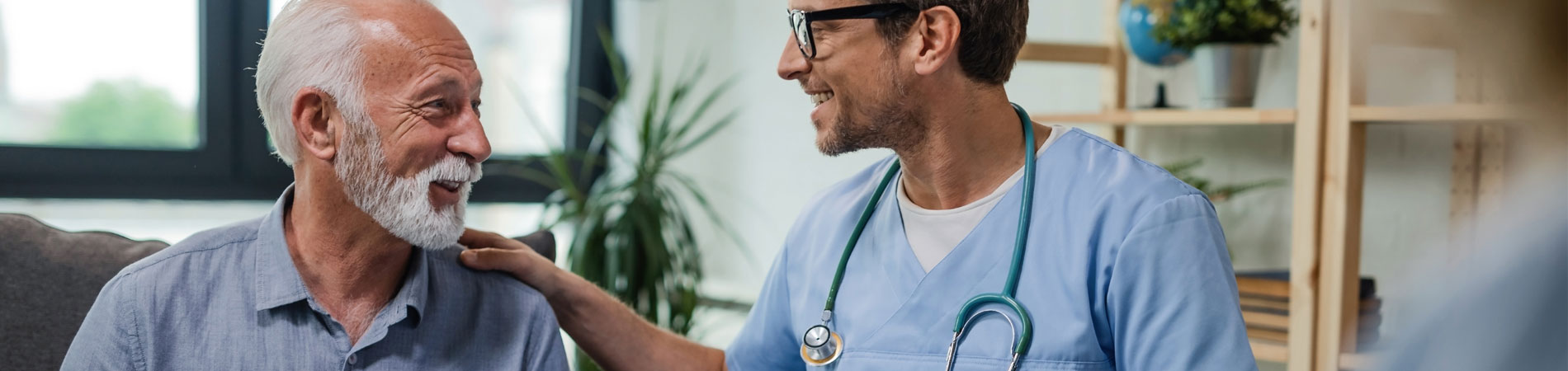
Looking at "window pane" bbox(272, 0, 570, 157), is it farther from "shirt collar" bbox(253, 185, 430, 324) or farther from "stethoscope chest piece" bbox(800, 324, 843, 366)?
"stethoscope chest piece" bbox(800, 324, 843, 366)

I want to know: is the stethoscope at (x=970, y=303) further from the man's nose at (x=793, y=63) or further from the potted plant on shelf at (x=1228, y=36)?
the potted plant on shelf at (x=1228, y=36)

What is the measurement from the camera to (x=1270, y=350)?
1.96 metres

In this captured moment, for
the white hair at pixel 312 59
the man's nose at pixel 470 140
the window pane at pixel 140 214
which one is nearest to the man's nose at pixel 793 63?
the man's nose at pixel 470 140

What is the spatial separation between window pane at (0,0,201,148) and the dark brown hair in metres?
2.34

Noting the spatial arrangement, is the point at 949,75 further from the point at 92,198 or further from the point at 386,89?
the point at 92,198

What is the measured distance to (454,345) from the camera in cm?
139

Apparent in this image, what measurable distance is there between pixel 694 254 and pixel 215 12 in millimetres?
1380

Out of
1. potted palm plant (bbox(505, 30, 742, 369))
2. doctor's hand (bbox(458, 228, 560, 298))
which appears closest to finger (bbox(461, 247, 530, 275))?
doctor's hand (bbox(458, 228, 560, 298))

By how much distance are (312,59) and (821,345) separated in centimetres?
67

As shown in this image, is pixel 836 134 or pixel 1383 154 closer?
pixel 836 134

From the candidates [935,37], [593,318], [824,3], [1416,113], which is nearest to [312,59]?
[593,318]

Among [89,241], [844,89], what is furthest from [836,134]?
[89,241]

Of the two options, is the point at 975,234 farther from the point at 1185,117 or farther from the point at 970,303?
the point at 1185,117

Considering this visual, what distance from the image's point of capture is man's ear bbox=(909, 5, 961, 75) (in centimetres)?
124
